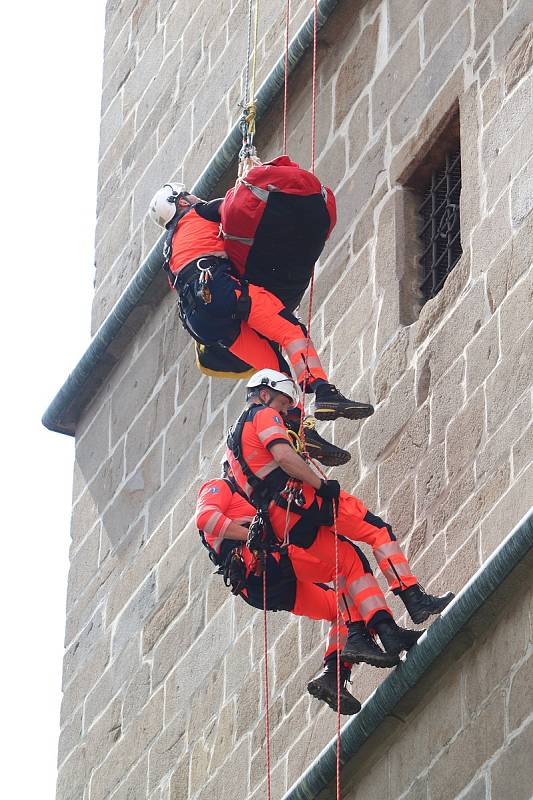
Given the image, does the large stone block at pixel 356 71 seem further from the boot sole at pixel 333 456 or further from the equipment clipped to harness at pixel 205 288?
the boot sole at pixel 333 456

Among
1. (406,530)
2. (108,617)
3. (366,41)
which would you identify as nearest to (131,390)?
(108,617)

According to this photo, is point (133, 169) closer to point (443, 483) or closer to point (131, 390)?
point (131, 390)

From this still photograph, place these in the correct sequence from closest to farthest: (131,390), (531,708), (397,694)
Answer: (531,708)
(397,694)
(131,390)

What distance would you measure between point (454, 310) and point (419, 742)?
2008 millimetres

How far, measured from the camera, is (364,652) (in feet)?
35.6

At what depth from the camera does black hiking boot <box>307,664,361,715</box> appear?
11.0m

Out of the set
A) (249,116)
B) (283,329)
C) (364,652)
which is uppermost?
(249,116)

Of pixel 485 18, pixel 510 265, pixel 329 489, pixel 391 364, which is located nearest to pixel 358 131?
pixel 485 18

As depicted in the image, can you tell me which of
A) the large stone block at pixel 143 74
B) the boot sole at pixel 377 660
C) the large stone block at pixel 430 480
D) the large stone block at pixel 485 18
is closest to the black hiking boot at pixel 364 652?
the boot sole at pixel 377 660

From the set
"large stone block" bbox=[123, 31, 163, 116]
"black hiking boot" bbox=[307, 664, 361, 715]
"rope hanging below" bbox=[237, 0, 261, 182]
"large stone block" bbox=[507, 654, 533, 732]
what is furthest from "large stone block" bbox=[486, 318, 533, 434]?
"large stone block" bbox=[123, 31, 163, 116]

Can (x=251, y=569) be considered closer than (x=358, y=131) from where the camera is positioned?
Yes

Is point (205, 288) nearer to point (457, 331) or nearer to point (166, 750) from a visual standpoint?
point (457, 331)

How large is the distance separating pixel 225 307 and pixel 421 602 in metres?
1.76

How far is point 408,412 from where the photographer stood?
1191 cm
